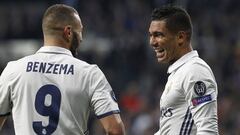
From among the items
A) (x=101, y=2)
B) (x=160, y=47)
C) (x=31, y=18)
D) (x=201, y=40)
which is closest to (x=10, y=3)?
(x=31, y=18)

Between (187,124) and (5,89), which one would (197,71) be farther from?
(5,89)

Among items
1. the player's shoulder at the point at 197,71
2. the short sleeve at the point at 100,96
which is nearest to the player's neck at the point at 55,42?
the short sleeve at the point at 100,96

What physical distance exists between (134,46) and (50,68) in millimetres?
9580

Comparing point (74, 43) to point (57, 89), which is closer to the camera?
point (57, 89)

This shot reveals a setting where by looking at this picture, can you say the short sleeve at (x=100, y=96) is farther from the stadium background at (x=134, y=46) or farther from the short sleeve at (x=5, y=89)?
the stadium background at (x=134, y=46)

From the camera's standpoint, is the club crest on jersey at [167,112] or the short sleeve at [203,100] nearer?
the short sleeve at [203,100]

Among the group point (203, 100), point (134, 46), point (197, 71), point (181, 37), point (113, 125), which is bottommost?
point (134, 46)

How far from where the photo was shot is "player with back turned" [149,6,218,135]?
505 centimetres

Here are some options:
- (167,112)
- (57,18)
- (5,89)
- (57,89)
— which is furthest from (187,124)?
(5,89)

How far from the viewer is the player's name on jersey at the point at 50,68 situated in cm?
528

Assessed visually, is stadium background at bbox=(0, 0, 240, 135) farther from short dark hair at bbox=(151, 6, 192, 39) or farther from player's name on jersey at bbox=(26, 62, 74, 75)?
player's name on jersey at bbox=(26, 62, 74, 75)

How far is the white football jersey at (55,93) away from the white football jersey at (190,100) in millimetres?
347

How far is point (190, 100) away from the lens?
509cm

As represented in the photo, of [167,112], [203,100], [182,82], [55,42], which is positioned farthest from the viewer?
[55,42]
